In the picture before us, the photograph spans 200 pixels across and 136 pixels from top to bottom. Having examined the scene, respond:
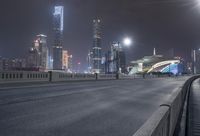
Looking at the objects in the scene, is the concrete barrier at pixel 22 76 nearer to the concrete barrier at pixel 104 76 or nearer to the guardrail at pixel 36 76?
the guardrail at pixel 36 76

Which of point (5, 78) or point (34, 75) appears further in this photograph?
point (34, 75)

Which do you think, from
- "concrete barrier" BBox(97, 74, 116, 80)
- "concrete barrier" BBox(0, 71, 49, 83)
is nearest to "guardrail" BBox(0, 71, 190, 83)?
"concrete barrier" BBox(0, 71, 49, 83)

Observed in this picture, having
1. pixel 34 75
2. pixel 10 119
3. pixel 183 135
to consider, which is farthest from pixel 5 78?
pixel 183 135

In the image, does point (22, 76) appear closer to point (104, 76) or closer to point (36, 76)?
point (36, 76)

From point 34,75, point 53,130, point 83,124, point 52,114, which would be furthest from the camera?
point 34,75

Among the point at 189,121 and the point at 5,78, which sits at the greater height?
the point at 5,78

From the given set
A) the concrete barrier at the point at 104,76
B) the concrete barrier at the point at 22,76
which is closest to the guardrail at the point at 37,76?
the concrete barrier at the point at 22,76

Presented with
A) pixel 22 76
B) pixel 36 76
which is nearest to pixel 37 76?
pixel 36 76

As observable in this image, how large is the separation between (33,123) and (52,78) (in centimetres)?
2990

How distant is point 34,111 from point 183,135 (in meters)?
5.27

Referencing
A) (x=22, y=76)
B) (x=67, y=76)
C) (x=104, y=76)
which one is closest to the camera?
(x=22, y=76)

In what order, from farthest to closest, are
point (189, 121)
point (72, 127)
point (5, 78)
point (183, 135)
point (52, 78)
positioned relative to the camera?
1. point (52, 78)
2. point (5, 78)
3. point (189, 121)
4. point (183, 135)
5. point (72, 127)

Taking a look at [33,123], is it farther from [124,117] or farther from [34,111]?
[124,117]

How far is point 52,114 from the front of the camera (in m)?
11.5
